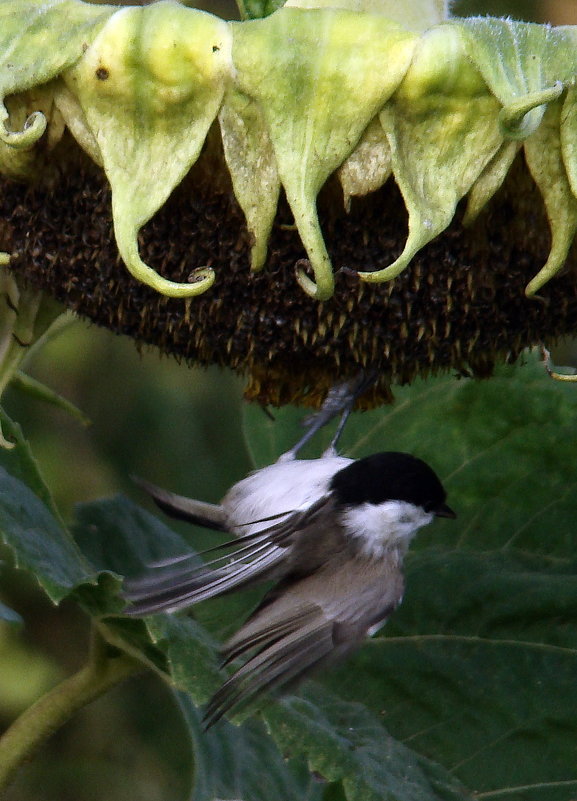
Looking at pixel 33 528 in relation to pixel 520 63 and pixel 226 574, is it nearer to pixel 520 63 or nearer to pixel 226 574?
pixel 226 574

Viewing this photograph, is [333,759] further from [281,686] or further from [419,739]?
[419,739]

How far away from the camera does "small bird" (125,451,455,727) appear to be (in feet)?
5.37

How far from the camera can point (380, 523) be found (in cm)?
190

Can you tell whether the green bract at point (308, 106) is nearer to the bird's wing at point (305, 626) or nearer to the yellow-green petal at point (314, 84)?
the yellow-green petal at point (314, 84)

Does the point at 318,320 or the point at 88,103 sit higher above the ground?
the point at 88,103

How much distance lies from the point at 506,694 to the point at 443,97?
3.62ft

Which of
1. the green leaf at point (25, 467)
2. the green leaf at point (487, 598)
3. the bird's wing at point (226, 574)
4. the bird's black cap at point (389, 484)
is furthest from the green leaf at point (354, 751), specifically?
the green leaf at point (25, 467)

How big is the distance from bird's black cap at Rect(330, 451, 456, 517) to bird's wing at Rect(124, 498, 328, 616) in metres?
0.06

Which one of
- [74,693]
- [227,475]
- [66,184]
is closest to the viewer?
[66,184]

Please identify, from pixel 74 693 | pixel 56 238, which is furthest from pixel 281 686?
pixel 56 238

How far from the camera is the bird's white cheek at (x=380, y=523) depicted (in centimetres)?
189

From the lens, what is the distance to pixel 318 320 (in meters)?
1.37

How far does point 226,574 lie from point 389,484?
0.41 meters

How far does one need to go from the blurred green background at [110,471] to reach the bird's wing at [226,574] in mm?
1158
